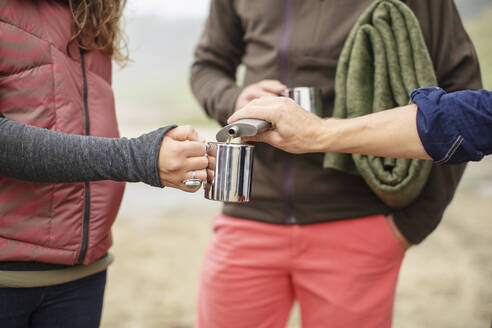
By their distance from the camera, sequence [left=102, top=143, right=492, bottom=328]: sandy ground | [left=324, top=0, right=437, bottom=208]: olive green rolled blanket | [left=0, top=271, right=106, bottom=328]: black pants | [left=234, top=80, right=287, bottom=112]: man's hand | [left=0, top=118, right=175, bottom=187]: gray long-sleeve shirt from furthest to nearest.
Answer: [left=102, top=143, right=492, bottom=328]: sandy ground → [left=234, top=80, right=287, bottom=112]: man's hand → [left=324, top=0, right=437, bottom=208]: olive green rolled blanket → [left=0, top=271, right=106, bottom=328]: black pants → [left=0, top=118, right=175, bottom=187]: gray long-sleeve shirt

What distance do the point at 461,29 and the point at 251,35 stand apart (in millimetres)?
619

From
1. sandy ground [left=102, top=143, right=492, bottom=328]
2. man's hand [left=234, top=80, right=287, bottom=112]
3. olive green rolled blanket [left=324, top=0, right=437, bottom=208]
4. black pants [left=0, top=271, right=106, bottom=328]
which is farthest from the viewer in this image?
sandy ground [left=102, top=143, right=492, bottom=328]

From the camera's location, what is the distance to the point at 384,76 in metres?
1.21

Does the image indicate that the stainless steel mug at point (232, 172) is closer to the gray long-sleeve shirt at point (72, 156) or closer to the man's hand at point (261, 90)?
the gray long-sleeve shirt at point (72, 156)

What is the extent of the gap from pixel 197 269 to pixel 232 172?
2.70 metres

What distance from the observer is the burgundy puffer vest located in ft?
3.05

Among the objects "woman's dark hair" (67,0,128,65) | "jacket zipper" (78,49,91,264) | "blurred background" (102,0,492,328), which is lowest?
"blurred background" (102,0,492,328)

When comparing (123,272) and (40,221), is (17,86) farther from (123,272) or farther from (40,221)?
(123,272)

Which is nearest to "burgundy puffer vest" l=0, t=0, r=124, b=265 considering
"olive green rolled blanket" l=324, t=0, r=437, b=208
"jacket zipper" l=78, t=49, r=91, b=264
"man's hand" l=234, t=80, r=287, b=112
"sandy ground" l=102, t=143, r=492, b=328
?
"jacket zipper" l=78, t=49, r=91, b=264

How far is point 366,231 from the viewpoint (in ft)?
4.38

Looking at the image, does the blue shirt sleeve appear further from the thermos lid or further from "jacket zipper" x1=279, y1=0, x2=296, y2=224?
"jacket zipper" x1=279, y1=0, x2=296, y2=224

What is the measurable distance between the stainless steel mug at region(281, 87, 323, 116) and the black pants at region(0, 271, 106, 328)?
679 mm

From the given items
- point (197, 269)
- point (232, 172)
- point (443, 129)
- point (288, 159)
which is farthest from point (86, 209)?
point (197, 269)

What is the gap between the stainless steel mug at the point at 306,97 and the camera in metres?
1.22
